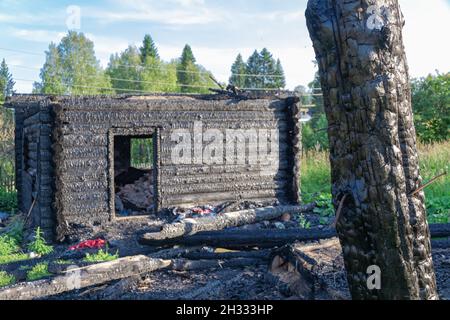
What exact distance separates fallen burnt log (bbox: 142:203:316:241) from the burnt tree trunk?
3.96 m

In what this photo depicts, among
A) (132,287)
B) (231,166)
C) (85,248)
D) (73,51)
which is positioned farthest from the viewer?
(73,51)

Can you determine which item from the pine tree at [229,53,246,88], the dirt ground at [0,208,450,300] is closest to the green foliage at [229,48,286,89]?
the pine tree at [229,53,246,88]

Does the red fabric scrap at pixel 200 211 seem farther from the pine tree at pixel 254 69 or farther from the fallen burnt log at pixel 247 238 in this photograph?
the pine tree at pixel 254 69

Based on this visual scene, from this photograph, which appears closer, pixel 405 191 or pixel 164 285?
pixel 405 191

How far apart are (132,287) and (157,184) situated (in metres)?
4.88

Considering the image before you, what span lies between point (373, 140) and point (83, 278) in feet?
12.0

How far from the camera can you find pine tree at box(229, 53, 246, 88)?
6297cm

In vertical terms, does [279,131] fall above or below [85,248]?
above

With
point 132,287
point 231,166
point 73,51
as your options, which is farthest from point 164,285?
point 73,51

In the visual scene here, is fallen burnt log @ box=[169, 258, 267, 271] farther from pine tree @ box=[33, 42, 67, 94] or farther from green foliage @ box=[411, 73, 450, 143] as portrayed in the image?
pine tree @ box=[33, 42, 67, 94]

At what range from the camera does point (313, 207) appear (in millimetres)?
11328
